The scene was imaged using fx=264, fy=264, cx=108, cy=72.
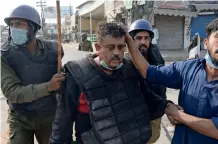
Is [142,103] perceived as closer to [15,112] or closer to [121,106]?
[121,106]

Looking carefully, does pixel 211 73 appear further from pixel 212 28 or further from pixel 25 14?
pixel 25 14

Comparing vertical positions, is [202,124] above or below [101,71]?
below

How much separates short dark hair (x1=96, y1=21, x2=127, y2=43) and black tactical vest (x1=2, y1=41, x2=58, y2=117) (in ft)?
2.82

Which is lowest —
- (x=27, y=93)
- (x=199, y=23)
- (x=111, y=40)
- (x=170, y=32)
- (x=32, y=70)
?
(x=27, y=93)

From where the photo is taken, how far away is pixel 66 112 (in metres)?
1.83

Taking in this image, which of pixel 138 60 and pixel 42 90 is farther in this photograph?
pixel 42 90

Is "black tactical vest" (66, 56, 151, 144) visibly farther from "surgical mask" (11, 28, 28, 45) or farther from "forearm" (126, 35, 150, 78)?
"surgical mask" (11, 28, 28, 45)

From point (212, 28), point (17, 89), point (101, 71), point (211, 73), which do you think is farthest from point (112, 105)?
point (17, 89)

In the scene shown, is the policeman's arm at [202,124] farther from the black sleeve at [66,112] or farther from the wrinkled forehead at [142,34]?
the wrinkled forehead at [142,34]

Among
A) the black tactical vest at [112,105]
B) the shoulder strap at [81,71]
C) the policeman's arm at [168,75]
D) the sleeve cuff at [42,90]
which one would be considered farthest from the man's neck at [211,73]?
the sleeve cuff at [42,90]

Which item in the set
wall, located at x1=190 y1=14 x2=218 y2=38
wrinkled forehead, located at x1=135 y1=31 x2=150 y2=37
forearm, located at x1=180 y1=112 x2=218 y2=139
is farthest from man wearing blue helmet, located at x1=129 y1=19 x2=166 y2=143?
wall, located at x1=190 y1=14 x2=218 y2=38

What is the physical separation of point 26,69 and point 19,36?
0.32 metres

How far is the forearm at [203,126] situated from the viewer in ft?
5.21

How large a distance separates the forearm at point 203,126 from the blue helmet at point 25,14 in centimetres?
171
